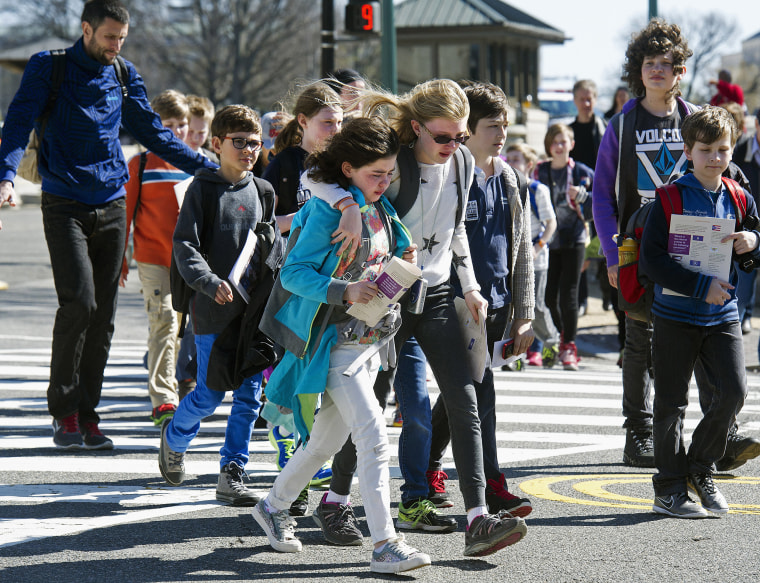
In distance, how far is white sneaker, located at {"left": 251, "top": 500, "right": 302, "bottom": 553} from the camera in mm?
4727

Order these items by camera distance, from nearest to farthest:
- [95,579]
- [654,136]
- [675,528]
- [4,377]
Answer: [95,579], [675,528], [654,136], [4,377]

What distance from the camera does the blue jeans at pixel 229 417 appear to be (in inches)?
216

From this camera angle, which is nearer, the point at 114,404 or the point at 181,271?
the point at 181,271

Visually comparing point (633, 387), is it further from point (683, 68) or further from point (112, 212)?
point (112, 212)

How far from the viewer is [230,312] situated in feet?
18.0

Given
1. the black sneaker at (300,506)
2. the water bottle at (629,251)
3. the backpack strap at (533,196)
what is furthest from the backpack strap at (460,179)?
the backpack strap at (533,196)

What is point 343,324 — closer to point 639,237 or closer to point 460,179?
point 460,179

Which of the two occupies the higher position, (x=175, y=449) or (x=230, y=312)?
(x=230, y=312)

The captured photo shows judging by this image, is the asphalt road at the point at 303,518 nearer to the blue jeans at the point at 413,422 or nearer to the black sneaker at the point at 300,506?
the black sneaker at the point at 300,506

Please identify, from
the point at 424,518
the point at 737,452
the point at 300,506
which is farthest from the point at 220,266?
the point at 737,452

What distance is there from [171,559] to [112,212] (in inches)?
104

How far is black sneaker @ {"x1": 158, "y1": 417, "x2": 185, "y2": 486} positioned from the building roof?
34.5m

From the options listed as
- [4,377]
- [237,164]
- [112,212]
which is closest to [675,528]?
[237,164]

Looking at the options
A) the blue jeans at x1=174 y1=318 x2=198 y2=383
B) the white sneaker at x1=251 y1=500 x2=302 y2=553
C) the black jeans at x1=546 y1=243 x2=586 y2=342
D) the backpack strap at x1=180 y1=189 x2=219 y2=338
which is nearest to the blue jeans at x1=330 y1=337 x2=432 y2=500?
the white sneaker at x1=251 y1=500 x2=302 y2=553
